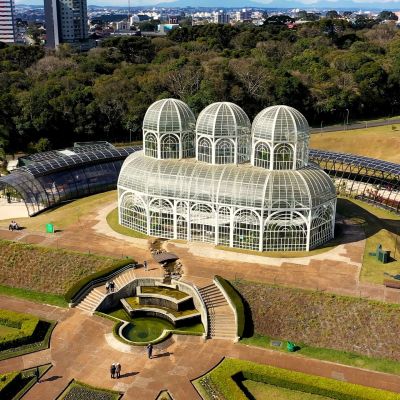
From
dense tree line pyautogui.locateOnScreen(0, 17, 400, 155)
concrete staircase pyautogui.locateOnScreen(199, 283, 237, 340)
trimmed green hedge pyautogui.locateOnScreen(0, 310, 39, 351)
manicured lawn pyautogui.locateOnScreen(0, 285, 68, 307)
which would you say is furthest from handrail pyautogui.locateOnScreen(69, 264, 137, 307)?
dense tree line pyautogui.locateOnScreen(0, 17, 400, 155)

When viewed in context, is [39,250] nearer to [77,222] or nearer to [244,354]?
[77,222]

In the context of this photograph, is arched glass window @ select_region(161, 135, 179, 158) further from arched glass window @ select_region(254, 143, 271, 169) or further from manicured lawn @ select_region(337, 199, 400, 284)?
manicured lawn @ select_region(337, 199, 400, 284)

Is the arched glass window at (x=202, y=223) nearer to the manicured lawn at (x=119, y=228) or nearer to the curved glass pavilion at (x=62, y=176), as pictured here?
the manicured lawn at (x=119, y=228)

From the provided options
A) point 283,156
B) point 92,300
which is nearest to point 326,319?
point 283,156

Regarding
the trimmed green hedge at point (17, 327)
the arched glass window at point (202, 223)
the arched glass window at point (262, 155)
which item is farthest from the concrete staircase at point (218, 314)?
the arched glass window at point (262, 155)

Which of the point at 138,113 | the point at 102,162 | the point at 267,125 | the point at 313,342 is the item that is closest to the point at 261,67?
the point at 138,113

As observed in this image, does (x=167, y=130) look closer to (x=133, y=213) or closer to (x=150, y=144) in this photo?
(x=150, y=144)

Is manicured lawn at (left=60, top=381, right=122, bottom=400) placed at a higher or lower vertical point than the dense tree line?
lower
